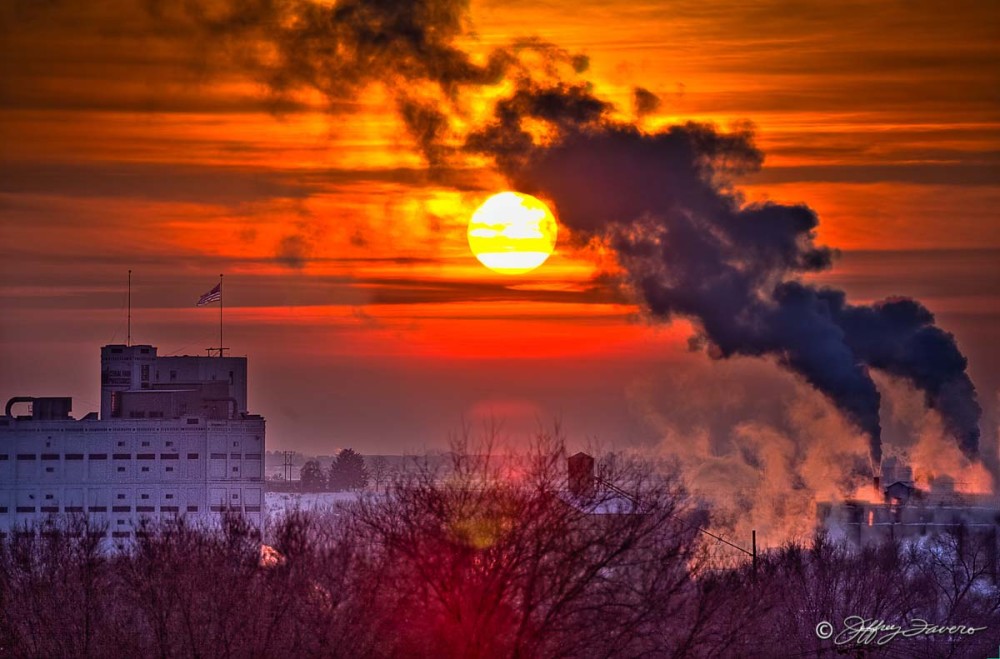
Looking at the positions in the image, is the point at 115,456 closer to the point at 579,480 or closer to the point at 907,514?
the point at 907,514

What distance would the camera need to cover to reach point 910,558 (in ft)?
213

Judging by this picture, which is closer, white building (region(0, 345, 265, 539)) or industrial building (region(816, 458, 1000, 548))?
industrial building (region(816, 458, 1000, 548))

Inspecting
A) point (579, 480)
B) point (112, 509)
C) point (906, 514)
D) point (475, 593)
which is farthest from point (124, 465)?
point (475, 593)

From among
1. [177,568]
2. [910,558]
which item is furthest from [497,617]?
[910,558]

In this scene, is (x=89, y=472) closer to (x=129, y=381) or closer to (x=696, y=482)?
(x=129, y=381)

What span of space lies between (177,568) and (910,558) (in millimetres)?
31230
